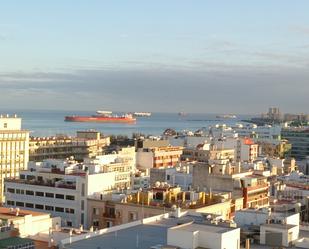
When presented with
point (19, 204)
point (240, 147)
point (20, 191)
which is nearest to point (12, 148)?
point (20, 191)

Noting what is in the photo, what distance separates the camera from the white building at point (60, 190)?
1809 inches

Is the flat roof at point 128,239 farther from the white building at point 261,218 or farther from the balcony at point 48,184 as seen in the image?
the balcony at point 48,184

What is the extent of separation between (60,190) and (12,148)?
28.8 meters

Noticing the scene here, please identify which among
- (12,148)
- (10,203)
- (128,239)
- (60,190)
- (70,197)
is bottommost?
(10,203)

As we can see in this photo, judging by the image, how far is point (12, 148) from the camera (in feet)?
243

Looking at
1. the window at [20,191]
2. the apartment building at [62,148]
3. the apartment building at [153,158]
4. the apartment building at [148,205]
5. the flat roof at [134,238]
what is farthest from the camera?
the apartment building at [62,148]

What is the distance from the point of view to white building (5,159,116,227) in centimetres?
4594

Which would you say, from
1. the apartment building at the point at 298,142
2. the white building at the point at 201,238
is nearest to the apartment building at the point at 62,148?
the apartment building at the point at 298,142

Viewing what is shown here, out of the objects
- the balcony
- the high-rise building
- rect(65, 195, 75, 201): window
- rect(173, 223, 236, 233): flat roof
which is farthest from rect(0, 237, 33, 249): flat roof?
the high-rise building

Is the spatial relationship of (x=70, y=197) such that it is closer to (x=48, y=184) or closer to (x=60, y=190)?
(x=60, y=190)

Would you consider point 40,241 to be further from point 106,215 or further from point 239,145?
point 239,145

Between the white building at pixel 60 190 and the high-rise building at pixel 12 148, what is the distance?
21.5 meters

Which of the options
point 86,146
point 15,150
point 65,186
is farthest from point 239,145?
point 65,186

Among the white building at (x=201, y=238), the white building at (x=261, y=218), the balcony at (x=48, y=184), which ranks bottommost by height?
the balcony at (x=48, y=184)
